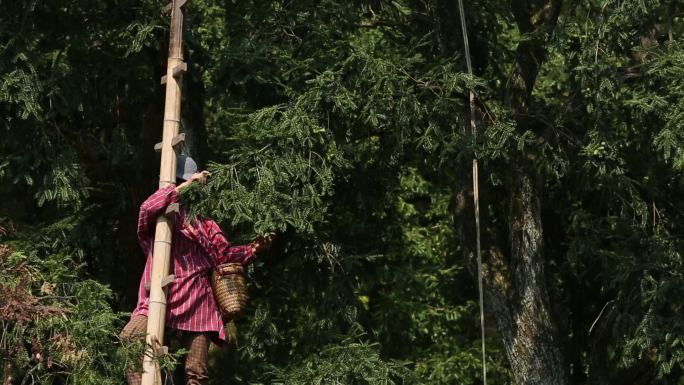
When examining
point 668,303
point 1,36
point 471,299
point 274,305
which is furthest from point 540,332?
point 1,36

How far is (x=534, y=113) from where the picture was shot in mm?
9578

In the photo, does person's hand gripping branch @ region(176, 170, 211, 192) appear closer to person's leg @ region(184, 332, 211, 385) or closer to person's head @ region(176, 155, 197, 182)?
person's head @ region(176, 155, 197, 182)

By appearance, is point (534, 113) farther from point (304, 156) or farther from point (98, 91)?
point (98, 91)

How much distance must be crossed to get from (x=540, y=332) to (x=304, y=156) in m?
2.03

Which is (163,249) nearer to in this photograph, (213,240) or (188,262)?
(188,262)

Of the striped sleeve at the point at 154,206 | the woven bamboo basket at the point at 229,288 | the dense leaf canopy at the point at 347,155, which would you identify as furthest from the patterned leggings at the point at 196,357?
the striped sleeve at the point at 154,206

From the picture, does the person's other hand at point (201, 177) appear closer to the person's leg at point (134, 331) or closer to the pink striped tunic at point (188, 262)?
the pink striped tunic at point (188, 262)

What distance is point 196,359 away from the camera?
7.59 meters

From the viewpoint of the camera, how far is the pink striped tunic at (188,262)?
732cm

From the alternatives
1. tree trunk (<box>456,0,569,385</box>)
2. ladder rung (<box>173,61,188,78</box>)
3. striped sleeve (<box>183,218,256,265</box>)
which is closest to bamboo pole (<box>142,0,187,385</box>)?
ladder rung (<box>173,61,188,78</box>)

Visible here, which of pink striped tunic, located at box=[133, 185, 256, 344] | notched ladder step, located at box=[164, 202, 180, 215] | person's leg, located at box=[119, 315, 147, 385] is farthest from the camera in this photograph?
pink striped tunic, located at box=[133, 185, 256, 344]

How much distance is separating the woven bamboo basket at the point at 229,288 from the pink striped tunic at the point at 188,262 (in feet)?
0.13

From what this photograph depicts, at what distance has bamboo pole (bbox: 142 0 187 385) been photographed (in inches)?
279

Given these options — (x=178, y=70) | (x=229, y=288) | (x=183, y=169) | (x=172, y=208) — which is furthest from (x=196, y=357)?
(x=178, y=70)
